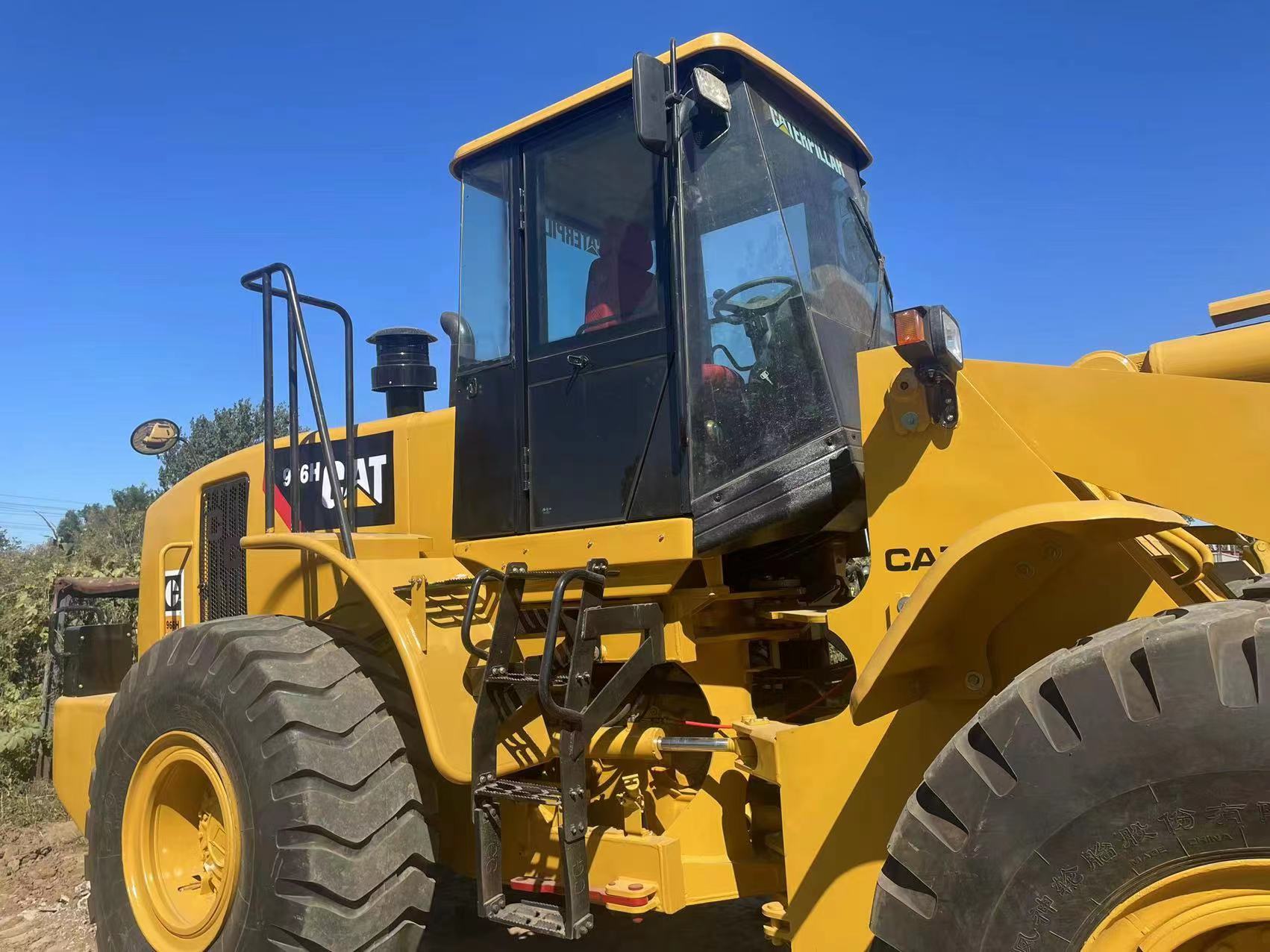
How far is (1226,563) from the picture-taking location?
397 centimetres

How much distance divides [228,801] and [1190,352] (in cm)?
364

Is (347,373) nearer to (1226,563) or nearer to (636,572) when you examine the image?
(636,572)

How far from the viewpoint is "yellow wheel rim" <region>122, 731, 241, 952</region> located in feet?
12.0

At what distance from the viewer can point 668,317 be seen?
10.9 ft

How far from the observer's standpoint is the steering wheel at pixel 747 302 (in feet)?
10.7

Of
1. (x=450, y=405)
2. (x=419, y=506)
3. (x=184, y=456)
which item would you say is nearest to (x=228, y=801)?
(x=419, y=506)

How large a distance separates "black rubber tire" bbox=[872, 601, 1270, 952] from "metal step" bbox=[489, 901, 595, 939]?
1.10 metres

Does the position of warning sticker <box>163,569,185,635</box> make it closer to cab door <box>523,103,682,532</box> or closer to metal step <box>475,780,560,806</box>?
cab door <box>523,103,682,532</box>

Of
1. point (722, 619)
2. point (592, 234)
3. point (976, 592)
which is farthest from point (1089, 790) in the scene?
point (592, 234)

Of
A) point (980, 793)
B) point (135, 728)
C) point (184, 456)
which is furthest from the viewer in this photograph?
point (184, 456)

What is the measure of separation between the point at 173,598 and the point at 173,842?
2.05 metres

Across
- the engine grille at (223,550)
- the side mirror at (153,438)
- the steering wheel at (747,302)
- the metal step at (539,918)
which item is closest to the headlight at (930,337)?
the steering wheel at (747,302)

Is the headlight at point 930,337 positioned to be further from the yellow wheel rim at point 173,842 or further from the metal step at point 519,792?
the yellow wheel rim at point 173,842

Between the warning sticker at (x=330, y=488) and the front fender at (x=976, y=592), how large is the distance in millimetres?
2651
